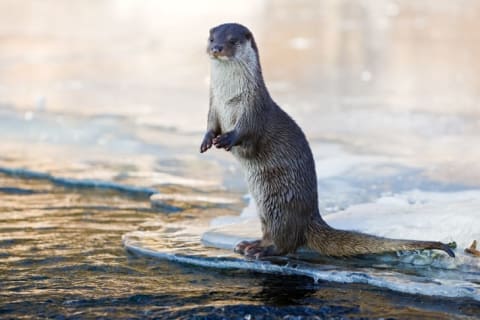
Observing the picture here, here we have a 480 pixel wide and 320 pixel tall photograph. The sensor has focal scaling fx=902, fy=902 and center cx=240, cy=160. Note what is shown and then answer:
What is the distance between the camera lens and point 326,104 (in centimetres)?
803

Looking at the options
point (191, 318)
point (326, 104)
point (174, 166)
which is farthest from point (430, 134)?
point (191, 318)

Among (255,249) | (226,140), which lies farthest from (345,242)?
(226,140)

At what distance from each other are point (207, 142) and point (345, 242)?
750 millimetres

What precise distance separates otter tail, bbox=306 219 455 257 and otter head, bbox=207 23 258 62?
81 cm

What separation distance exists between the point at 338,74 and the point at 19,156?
408cm

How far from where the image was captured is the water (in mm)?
3588

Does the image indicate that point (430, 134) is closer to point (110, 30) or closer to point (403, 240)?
point (403, 240)

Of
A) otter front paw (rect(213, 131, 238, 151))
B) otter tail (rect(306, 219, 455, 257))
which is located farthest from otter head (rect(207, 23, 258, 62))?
otter tail (rect(306, 219, 455, 257))

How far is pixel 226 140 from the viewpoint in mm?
3865

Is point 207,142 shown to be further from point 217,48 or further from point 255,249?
point 255,249

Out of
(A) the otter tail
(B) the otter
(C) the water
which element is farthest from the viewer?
(B) the otter

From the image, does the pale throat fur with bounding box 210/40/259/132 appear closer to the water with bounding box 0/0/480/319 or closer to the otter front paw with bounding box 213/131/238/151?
the otter front paw with bounding box 213/131/238/151

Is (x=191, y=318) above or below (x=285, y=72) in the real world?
below

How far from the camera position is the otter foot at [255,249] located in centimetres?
403
